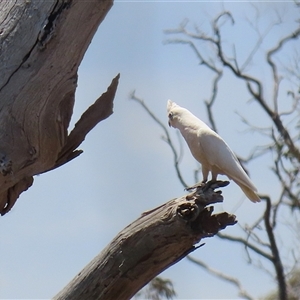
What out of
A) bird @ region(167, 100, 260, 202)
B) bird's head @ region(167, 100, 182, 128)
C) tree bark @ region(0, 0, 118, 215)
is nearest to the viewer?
tree bark @ region(0, 0, 118, 215)

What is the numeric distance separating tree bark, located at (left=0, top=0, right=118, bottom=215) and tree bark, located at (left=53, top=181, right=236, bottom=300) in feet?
1.55

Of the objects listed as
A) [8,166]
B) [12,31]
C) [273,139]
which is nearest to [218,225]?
[8,166]

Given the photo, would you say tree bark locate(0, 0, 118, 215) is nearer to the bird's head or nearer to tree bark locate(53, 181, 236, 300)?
tree bark locate(53, 181, 236, 300)

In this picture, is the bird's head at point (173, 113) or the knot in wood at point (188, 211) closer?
the knot in wood at point (188, 211)

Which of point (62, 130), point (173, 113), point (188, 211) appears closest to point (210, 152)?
point (173, 113)

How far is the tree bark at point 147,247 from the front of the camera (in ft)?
7.73

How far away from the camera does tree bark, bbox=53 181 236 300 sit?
2.36 meters

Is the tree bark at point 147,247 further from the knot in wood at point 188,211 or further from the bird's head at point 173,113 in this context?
the bird's head at point 173,113

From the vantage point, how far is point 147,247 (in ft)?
7.82

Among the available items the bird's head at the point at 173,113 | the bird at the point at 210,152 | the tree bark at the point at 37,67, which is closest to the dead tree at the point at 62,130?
the tree bark at the point at 37,67

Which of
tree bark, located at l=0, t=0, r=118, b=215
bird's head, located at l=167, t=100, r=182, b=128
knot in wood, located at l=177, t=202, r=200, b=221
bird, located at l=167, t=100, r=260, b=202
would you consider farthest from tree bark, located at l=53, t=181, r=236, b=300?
bird's head, located at l=167, t=100, r=182, b=128

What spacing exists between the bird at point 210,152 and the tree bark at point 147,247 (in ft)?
2.50

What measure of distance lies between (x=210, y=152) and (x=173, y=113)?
0.30 m

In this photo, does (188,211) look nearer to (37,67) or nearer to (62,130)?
(62,130)
